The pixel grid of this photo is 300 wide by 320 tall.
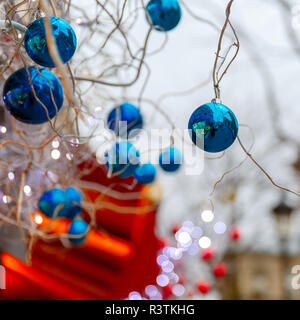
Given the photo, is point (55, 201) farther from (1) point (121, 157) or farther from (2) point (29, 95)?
(2) point (29, 95)

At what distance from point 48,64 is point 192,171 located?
30.6 inches

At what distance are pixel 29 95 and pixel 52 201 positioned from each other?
20.2 inches

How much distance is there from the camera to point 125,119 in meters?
1.28

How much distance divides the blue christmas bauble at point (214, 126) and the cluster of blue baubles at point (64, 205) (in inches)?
21.4

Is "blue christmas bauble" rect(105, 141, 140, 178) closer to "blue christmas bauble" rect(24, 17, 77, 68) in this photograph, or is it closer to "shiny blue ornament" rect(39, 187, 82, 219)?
"shiny blue ornament" rect(39, 187, 82, 219)

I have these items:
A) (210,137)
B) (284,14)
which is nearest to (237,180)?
(284,14)

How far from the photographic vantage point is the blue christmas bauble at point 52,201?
1268mm

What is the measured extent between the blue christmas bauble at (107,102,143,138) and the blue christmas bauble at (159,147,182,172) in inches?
5.2

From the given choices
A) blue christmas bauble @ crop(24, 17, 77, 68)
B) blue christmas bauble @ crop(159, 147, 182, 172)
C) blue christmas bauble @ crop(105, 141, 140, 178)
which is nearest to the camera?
blue christmas bauble @ crop(24, 17, 77, 68)

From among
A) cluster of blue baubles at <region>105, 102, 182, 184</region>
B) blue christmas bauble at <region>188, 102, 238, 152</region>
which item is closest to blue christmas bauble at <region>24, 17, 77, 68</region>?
blue christmas bauble at <region>188, 102, 238, 152</region>

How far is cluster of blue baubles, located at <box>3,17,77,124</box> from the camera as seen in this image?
2.52 feet

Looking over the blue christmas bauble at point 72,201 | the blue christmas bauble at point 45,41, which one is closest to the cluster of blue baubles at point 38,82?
the blue christmas bauble at point 45,41
